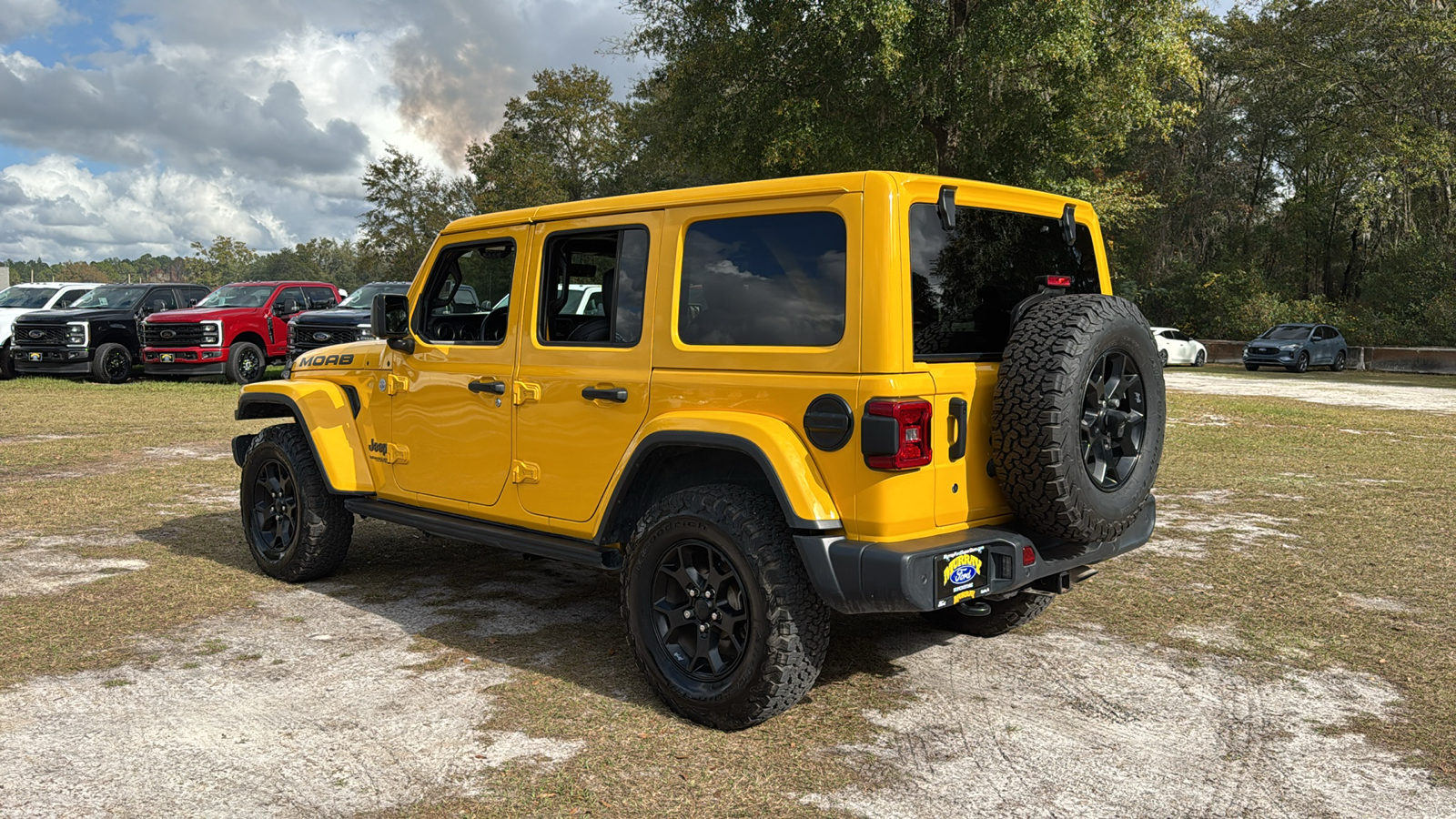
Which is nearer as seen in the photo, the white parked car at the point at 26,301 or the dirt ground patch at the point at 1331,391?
the dirt ground patch at the point at 1331,391

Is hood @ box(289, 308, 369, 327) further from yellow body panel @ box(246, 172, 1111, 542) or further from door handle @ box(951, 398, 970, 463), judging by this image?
door handle @ box(951, 398, 970, 463)

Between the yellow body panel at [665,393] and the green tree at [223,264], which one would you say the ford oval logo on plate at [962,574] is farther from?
the green tree at [223,264]

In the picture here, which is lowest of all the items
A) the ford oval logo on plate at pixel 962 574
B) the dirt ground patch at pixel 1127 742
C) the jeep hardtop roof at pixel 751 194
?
the dirt ground patch at pixel 1127 742

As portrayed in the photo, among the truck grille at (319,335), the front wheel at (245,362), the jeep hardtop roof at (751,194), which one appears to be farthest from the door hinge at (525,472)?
the front wheel at (245,362)

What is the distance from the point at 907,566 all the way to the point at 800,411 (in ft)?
2.25

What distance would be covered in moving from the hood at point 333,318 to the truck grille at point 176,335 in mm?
1865

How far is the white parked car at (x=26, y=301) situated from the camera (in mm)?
22955

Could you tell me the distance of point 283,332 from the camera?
856 inches

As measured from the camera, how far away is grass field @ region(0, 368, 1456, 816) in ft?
12.2

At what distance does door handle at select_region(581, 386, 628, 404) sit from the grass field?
120 centimetres

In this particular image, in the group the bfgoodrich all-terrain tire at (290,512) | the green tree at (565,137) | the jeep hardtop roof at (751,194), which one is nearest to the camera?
the jeep hardtop roof at (751,194)

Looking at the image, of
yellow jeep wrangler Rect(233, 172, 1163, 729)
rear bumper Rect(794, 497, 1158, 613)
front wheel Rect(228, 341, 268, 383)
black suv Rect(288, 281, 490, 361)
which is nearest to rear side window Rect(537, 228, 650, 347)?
yellow jeep wrangler Rect(233, 172, 1163, 729)

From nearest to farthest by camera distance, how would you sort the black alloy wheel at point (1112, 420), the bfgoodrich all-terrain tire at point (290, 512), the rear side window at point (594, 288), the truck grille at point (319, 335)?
the black alloy wheel at point (1112, 420), the rear side window at point (594, 288), the bfgoodrich all-terrain tire at point (290, 512), the truck grille at point (319, 335)

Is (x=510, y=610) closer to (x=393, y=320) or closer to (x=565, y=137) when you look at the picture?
(x=393, y=320)
